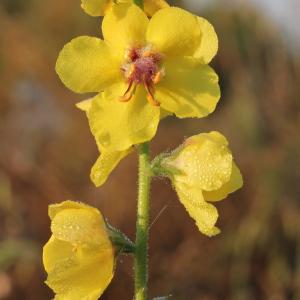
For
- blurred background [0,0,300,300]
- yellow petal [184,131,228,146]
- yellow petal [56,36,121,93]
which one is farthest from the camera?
blurred background [0,0,300,300]

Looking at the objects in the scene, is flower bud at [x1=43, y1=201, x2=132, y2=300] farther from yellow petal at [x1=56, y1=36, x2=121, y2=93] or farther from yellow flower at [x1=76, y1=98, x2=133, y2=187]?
yellow petal at [x1=56, y1=36, x2=121, y2=93]

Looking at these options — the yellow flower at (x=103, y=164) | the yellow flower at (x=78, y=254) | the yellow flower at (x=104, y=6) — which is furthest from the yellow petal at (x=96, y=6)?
the yellow flower at (x=78, y=254)

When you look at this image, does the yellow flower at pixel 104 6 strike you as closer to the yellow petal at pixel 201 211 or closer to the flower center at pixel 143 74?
the flower center at pixel 143 74

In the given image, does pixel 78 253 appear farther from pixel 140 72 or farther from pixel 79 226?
pixel 140 72

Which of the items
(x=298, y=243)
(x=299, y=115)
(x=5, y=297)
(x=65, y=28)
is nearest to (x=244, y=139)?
(x=299, y=115)

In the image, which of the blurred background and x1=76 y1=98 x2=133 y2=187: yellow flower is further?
the blurred background

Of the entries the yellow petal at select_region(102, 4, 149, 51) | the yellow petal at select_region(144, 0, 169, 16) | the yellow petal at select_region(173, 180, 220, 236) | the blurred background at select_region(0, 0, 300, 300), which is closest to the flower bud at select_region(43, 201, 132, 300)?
the yellow petal at select_region(173, 180, 220, 236)
